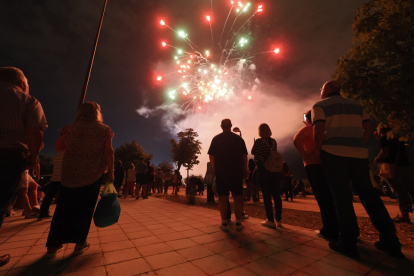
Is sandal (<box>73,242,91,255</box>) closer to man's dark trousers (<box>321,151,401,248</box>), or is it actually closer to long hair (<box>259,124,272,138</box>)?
man's dark trousers (<box>321,151,401,248</box>)

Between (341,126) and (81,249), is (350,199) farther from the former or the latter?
(81,249)

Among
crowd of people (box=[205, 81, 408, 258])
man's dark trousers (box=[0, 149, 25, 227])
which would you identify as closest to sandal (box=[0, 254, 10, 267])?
man's dark trousers (box=[0, 149, 25, 227])

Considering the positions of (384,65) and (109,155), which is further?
(384,65)

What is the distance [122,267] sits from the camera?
1.89 meters

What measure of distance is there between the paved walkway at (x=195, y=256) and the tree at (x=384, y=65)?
381 centimetres

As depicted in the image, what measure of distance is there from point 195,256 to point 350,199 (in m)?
2.11

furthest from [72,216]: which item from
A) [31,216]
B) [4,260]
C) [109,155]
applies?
[31,216]

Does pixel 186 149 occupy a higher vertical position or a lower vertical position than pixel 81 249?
higher

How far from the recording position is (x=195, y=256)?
217 centimetres

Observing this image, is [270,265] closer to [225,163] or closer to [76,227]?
[225,163]

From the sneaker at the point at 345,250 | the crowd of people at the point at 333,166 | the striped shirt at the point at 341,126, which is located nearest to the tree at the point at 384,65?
the crowd of people at the point at 333,166

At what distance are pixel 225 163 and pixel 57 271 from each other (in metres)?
2.86

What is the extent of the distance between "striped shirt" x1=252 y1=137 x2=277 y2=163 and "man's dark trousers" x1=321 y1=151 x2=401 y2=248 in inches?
59.1

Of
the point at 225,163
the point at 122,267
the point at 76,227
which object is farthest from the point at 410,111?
the point at 76,227
